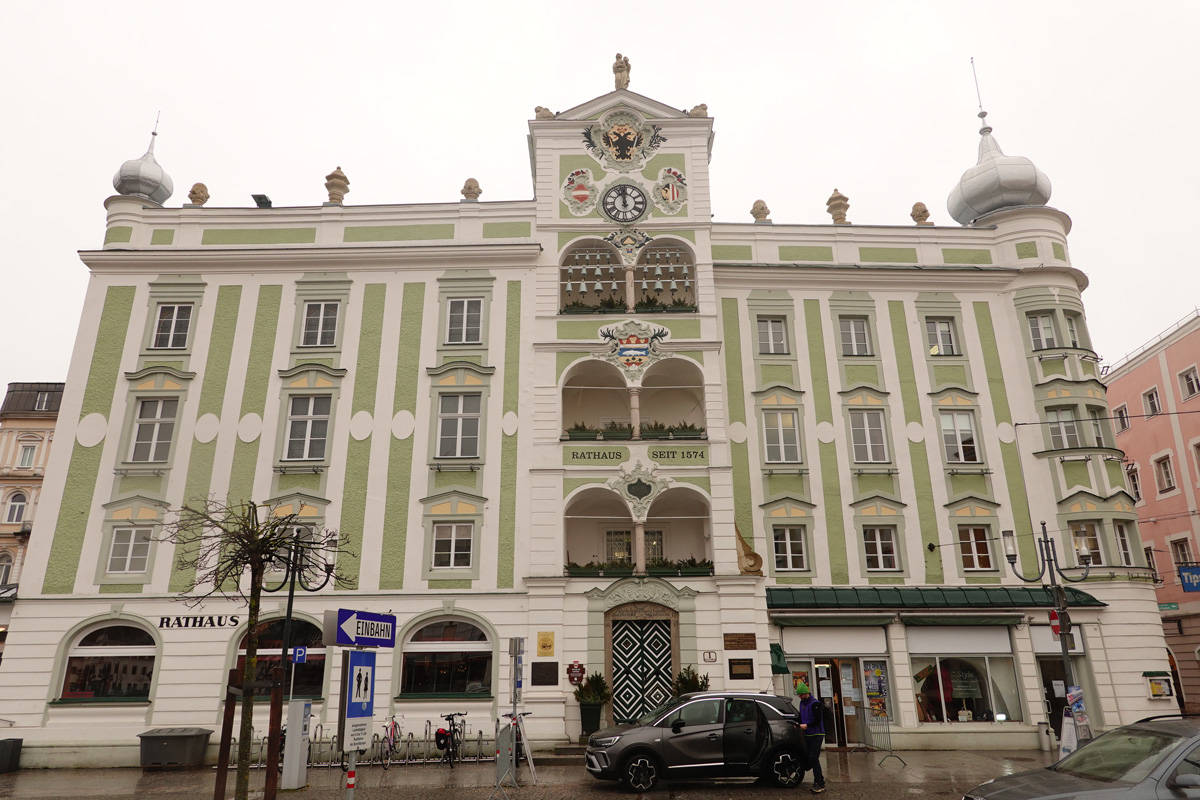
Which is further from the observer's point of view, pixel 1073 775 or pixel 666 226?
pixel 666 226

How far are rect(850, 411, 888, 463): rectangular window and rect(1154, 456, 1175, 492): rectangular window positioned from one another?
1745 centimetres

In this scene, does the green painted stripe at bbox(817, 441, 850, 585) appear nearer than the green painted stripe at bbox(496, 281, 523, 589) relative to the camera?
No

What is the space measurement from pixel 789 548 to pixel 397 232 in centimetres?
1702

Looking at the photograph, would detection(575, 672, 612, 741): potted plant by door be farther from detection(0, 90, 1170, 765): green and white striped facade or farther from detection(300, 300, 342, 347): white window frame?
detection(300, 300, 342, 347): white window frame

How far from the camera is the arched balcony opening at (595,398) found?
2723cm

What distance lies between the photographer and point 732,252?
97.1ft

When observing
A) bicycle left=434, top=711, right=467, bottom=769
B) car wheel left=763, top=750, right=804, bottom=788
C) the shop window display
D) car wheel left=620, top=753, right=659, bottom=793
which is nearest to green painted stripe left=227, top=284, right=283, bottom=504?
bicycle left=434, top=711, right=467, bottom=769

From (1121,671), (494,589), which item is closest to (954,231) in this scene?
(1121,671)

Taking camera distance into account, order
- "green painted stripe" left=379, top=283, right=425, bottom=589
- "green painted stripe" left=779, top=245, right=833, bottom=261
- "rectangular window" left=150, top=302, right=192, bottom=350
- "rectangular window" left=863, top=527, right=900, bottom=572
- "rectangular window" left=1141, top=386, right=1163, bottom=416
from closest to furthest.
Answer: "green painted stripe" left=379, top=283, right=425, bottom=589 → "rectangular window" left=863, top=527, right=900, bottom=572 → "rectangular window" left=150, top=302, right=192, bottom=350 → "green painted stripe" left=779, top=245, right=833, bottom=261 → "rectangular window" left=1141, top=386, right=1163, bottom=416

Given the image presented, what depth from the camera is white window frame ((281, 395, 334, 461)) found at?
25906 mm

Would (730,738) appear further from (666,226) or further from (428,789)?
(666,226)

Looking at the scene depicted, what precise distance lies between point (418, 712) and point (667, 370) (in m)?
13.2

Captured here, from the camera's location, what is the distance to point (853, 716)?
80.0 feet

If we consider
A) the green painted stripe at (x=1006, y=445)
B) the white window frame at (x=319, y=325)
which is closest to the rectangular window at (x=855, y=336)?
the green painted stripe at (x=1006, y=445)
